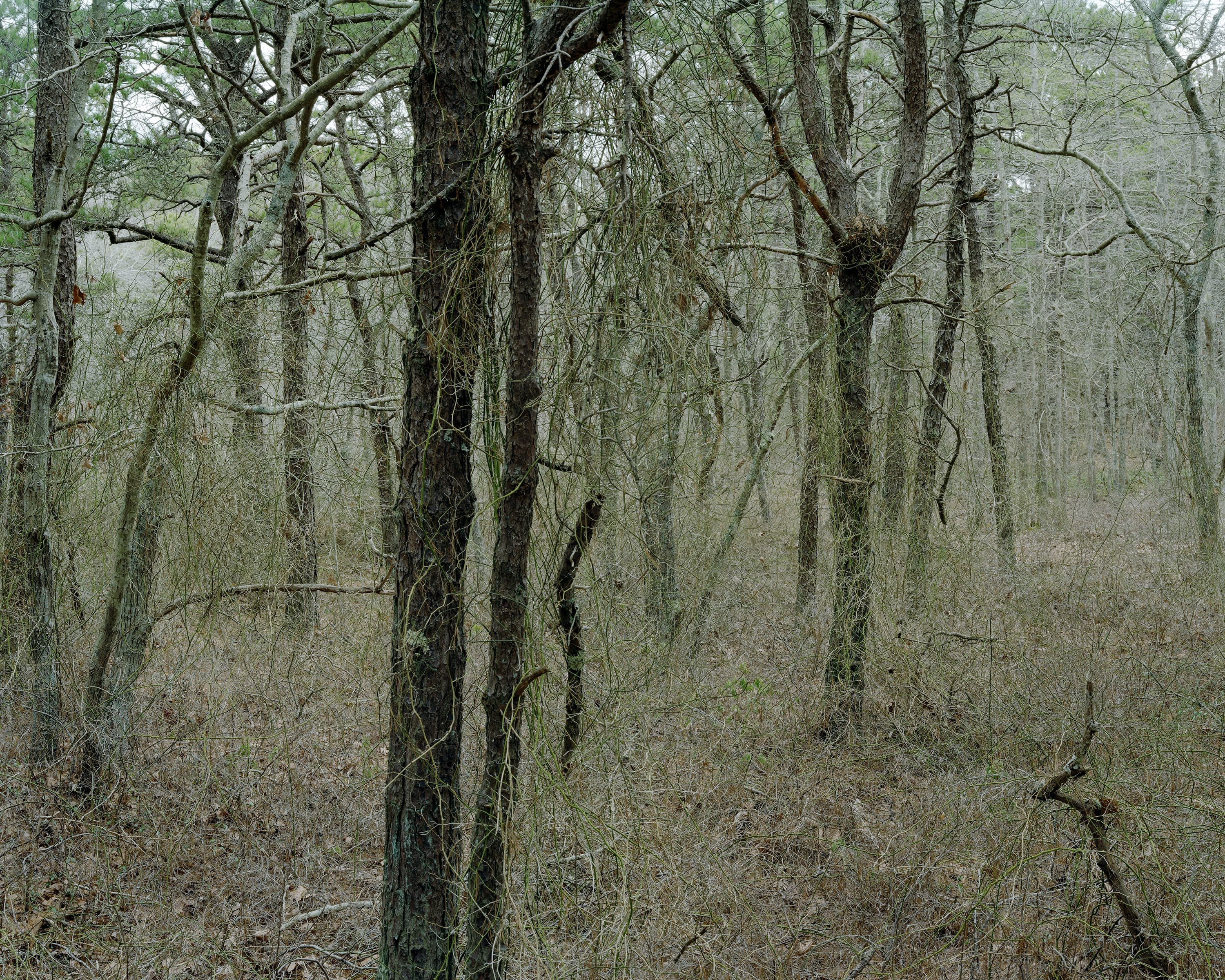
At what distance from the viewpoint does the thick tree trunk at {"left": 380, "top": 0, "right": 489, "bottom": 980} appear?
8.87ft

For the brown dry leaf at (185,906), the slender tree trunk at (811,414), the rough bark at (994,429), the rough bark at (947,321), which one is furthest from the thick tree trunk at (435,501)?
the rough bark at (994,429)

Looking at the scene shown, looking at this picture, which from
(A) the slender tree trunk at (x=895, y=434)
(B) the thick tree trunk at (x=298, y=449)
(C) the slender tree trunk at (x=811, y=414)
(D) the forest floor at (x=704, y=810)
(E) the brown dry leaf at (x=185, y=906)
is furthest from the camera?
(B) the thick tree trunk at (x=298, y=449)

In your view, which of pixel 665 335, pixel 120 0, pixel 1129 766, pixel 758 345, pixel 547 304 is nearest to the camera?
pixel 665 335

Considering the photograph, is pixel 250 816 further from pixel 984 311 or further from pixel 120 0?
pixel 984 311

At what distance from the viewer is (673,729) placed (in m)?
5.68

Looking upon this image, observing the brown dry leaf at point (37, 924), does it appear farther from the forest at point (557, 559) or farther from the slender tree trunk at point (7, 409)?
the slender tree trunk at point (7, 409)

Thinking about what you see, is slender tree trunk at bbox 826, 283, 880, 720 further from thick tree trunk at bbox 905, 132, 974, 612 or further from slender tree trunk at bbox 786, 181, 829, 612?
thick tree trunk at bbox 905, 132, 974, 612

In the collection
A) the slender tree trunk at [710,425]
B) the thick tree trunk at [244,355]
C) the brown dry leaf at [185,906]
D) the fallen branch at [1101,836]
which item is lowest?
the brown dry leaf at [185,906]

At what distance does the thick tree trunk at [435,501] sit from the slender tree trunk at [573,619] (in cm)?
41

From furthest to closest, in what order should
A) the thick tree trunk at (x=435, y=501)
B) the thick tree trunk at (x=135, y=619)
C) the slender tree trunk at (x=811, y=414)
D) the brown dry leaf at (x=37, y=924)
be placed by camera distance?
the slender tree trunk at (x=811, y=414), the thick tree trunk at (x=135, y=619), the brown dry leaf at (x=37, y=924), the thick tree trunk at (x=435, y=501)

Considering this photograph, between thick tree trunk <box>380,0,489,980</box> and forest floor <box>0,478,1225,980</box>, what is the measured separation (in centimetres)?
30

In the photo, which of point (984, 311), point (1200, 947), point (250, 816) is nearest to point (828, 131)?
point (984, 311)

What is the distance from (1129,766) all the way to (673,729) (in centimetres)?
258

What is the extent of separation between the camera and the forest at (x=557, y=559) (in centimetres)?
273
